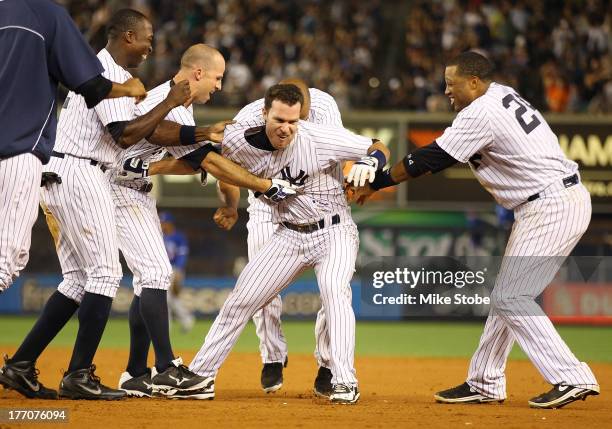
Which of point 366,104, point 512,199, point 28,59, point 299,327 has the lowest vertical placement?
point 299,327

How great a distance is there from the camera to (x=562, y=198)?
21.5 ft

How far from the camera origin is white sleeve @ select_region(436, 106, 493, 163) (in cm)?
650

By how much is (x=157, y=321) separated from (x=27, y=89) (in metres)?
1.98

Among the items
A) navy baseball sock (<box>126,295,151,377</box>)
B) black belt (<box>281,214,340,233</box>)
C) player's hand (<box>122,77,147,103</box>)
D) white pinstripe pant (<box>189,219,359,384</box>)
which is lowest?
navy baseball sock (<box>126,295,151,377</box>)

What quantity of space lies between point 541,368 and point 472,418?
0.73 m

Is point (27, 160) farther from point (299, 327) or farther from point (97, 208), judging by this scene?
point (299, 327)

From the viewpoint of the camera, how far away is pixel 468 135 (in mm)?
6520

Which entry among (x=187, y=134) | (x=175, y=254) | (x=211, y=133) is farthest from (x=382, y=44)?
(x=187, y=134)

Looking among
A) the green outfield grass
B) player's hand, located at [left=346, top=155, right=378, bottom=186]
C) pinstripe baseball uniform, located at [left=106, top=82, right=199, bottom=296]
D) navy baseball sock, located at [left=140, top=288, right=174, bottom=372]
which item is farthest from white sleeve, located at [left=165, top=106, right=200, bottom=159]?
the green outfield grass

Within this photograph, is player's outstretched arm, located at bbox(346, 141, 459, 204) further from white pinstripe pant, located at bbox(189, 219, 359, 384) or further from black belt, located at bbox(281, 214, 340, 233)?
white pinstripe pant, located at bbox(189, 219, 359, 384)

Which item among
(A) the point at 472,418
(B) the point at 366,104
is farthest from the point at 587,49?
(A) the point at 472,418

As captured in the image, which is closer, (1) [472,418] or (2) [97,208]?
(1) [472,418]

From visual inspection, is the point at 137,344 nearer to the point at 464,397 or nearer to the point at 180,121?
the point at 180,121

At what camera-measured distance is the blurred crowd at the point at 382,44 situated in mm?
17359
